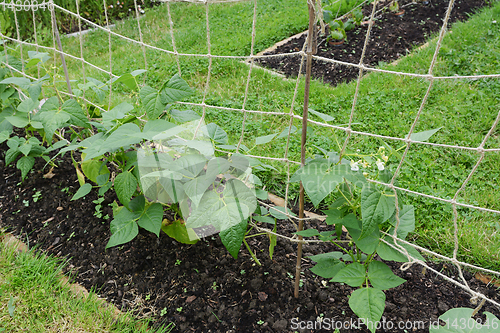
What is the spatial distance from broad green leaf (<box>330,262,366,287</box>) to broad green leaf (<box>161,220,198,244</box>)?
71cm

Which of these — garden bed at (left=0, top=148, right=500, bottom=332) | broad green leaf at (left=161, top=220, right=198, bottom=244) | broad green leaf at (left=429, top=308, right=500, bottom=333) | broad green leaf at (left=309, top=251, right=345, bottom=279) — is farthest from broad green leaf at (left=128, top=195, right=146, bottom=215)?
broad green leaf at (left=429, top=308, right=500, bottom=333)

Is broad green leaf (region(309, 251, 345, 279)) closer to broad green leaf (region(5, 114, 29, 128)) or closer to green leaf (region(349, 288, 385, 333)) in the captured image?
green leaf (region(349, 288, 385, 333))

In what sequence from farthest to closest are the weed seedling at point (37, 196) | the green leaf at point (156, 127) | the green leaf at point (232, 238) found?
the weed seedling at point (37, 196)
the green leaf at point (156, 127)
the green leaf at point (232, 238)

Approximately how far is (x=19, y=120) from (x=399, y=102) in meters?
2.56

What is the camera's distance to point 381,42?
3627 mm

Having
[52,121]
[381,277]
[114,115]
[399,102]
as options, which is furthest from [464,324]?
[399,102]

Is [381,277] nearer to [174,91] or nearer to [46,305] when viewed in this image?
[174,91]

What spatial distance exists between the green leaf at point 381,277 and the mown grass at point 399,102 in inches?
19.3

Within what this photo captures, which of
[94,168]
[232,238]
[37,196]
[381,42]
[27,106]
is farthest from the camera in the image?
[381,42]

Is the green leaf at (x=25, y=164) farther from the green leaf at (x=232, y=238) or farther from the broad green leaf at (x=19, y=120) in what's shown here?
the green leaf at (x=232, y=238)

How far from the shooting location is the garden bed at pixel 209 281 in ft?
4.91

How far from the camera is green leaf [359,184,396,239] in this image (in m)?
1.12

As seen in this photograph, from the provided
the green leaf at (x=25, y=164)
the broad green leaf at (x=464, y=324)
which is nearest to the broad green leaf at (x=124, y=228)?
the green leaf at (x=25, y=164)

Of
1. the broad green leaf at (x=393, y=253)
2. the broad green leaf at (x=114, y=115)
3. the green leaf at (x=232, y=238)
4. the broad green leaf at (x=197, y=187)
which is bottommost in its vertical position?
the broad green leaf at (x=393, y=253)
